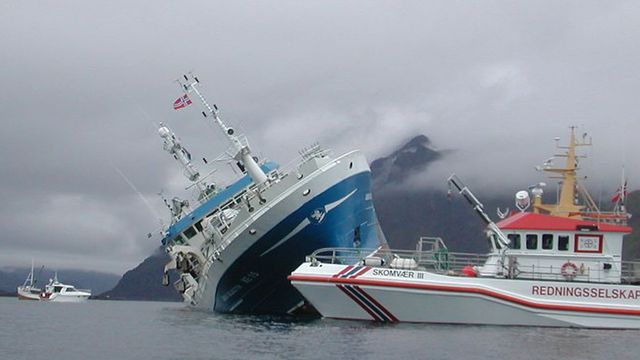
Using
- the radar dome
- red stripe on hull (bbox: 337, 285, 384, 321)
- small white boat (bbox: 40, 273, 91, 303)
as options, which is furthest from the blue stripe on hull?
small white boat (bbox: 40, 273, 91, 303)

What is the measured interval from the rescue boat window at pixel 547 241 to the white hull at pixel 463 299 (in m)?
1.55

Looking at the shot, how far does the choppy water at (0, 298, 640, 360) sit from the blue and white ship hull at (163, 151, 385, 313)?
6085 millimetres

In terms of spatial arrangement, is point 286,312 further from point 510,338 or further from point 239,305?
point 510,338

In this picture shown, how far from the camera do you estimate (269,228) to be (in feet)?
139

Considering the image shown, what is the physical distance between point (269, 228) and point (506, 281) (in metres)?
12.3

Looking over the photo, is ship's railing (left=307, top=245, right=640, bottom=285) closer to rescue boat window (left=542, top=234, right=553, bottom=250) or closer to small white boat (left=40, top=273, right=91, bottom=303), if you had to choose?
rescue boat window (left=542, top=234, right=553, bottom=250)

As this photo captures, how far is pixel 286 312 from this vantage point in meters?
46.8

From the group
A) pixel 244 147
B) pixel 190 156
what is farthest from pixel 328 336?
pixel 190 156

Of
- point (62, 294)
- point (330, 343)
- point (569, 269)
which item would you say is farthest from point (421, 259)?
point (62, 294)

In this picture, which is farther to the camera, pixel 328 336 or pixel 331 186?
pixel 331 186

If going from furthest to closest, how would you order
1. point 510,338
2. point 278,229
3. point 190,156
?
point 190,156
point 278,229
point 510,338

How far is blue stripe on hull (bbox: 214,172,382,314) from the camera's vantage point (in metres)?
42.7

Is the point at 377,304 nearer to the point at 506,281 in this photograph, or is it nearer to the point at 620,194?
the point at 506,281

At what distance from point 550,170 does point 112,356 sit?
61.1 ft
